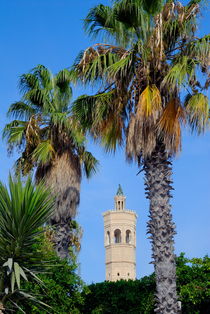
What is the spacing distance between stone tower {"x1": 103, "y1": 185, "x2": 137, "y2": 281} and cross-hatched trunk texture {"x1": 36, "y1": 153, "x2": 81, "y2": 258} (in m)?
67.9

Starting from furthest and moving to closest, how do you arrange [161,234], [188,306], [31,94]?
[31,94] → [188,306] → [161,234]

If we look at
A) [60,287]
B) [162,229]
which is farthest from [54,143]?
[162,229]

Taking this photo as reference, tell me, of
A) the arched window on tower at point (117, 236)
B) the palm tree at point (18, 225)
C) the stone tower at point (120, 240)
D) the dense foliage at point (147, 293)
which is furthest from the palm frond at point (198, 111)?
the arched window on tower at point (117, 236)

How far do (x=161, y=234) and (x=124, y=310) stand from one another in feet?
22.7

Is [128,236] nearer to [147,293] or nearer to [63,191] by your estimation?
[63,191]

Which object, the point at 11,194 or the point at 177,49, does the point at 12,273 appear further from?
the point at 177,49

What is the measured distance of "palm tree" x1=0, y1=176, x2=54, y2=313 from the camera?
9.96m

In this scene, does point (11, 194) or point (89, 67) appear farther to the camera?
point (89, 67)

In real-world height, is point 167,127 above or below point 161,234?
above

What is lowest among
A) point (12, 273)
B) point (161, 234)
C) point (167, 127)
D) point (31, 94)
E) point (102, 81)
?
point (12, 273)

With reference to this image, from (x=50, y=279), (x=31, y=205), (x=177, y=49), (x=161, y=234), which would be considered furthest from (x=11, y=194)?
(x=50, y=279)

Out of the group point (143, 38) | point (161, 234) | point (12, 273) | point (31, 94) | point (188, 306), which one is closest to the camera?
point (12, 273)

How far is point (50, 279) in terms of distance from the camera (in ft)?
56.3

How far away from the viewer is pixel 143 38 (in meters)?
12.5
